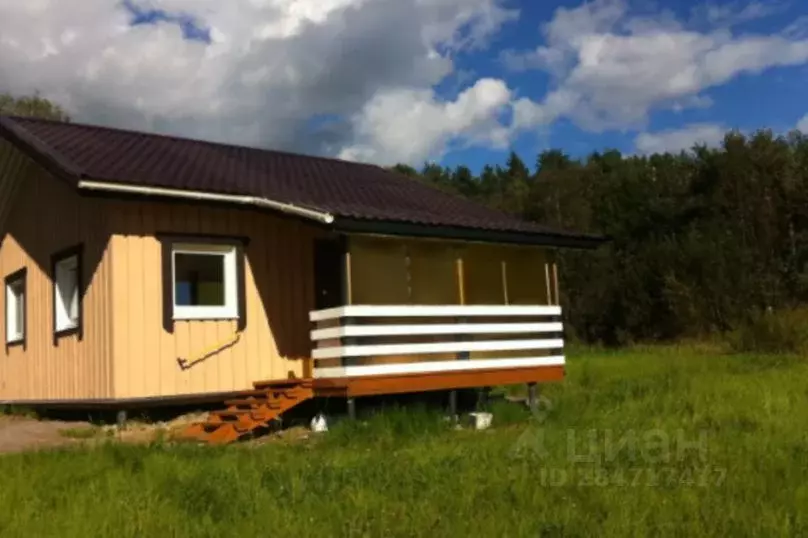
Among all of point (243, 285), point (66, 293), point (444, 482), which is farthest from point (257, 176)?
point (444, 482)

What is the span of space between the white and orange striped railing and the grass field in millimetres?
1428

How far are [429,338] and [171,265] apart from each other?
3.92 m

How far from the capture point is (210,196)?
12234 millimetres

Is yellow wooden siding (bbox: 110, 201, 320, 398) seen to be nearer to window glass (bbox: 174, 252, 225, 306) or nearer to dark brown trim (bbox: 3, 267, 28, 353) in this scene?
window glass (bbox: 174, 252, 225, 306)

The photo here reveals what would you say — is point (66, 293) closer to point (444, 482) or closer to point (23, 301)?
point (23, 301)

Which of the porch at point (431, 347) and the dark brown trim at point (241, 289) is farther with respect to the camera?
the dark brown trim at point (241, 289)

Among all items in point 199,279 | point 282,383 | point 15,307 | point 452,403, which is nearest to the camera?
point 282,383

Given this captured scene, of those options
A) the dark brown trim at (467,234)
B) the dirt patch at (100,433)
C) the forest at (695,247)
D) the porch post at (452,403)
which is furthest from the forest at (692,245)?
the dirt patch at (100,433)

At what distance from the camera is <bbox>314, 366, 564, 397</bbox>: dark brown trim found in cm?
1190

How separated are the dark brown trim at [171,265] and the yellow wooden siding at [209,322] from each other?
75 mm

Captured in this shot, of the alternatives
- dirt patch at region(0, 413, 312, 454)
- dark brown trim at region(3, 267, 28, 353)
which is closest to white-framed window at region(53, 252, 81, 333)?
dark brown trim at region(3, 267, 28, 353)

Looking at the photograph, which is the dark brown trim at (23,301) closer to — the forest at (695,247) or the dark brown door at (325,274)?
the dark brown door at (325,274)

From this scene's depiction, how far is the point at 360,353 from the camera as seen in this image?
39.4 ft

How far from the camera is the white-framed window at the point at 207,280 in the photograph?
41.7ft
